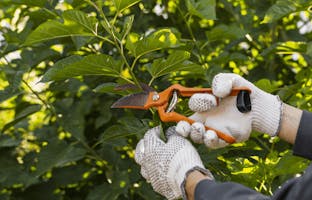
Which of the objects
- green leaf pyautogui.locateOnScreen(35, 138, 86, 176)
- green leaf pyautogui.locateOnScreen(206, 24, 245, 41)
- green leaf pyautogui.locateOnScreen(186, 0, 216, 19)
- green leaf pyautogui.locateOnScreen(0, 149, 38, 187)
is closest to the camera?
green leaf pyautogui.locateOnScreen(186, 0, 216, 19)

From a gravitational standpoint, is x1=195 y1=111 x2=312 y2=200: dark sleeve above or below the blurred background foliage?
above

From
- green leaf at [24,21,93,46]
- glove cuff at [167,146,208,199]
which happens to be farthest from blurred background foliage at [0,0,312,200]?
glove cuff at [167,146,208,199]

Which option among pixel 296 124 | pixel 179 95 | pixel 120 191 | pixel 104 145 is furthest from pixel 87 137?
pixel 296 124

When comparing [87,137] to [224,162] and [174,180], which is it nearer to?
[224,162]

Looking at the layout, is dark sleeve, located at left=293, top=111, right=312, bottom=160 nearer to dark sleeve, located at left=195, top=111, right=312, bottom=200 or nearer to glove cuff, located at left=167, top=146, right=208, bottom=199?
dark sleeve, located at left=195, top=111, right=312, bottom=200

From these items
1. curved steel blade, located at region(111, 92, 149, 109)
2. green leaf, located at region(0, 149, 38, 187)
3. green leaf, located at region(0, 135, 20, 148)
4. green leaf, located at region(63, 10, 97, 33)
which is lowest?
green leaf, located at region(0, 149, 38, 187)

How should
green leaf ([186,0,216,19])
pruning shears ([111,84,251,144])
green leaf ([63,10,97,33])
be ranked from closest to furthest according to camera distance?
1. pruning shears ([111,84,251,144])
2. green leaf ([63,10,97,33])
3. green leaf ([186,0,216,19])

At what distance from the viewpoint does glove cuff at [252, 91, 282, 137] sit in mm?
1754

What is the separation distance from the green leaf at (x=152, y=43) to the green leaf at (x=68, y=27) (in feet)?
0.38

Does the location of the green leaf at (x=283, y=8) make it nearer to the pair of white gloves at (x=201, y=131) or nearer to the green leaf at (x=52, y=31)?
the pair of white gloves at (x=201, y=131)

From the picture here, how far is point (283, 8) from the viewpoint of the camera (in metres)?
2.21

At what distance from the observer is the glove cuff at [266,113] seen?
69.1 inches

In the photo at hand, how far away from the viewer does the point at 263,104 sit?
69.9 inches

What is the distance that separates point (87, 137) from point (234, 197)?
1.32 m
